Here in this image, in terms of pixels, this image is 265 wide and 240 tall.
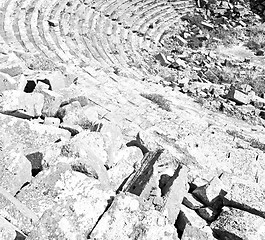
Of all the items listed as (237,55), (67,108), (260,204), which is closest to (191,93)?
(237,55)

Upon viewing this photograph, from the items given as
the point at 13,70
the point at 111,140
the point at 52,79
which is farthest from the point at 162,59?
the point at 111,140

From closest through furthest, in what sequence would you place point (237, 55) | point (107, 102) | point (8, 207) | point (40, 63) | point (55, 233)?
point (55, 233) → point (8, 207) → point (107, 102) → point (40, 63) → point (237, 55)

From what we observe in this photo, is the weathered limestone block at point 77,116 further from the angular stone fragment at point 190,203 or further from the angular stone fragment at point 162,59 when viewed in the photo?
the angular stone fragment at point 162,59

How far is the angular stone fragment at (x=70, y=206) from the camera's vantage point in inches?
174

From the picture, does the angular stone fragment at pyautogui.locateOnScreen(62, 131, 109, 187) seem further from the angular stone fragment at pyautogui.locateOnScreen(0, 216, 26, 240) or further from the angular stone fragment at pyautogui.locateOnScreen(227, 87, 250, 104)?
the angular stone fragment at pyautogui.locateOnScreen(227, 87, 250, 104)

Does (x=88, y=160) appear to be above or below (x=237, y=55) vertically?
above

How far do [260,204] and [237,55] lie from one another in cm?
1619

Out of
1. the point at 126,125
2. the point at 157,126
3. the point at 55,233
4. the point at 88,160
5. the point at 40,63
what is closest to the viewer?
the point at 55,233

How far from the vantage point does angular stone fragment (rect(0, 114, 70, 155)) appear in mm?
6212

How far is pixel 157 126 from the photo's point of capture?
983 cm

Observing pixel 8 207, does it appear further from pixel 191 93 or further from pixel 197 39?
pixel 197 39

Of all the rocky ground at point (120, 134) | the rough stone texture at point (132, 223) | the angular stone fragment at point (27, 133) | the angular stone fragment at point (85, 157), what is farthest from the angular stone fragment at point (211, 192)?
the angular stone fragment at point (27, 133)

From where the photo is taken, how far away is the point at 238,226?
5098 millimetres

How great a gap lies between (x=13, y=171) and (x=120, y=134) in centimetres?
223
